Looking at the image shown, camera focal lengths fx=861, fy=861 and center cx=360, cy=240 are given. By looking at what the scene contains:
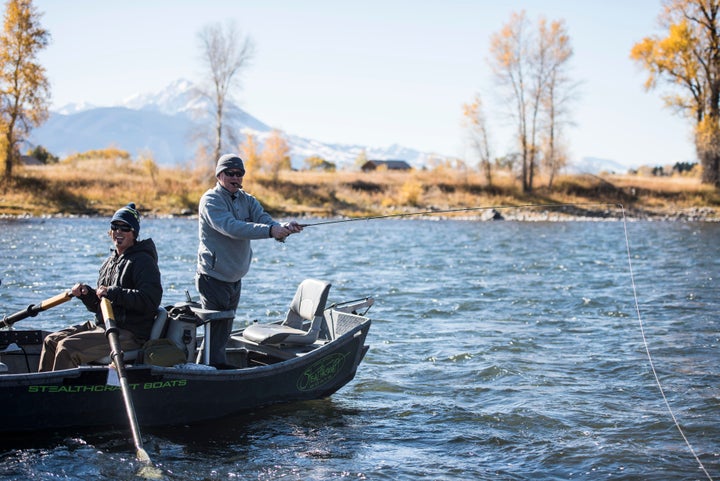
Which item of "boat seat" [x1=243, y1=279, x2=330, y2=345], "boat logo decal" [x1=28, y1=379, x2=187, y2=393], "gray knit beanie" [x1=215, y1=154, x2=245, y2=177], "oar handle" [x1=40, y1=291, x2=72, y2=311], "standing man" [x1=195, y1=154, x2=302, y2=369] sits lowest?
"boat logo decal" [x1=28, y1=379, x2=187, y2=393]

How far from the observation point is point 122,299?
698 cm

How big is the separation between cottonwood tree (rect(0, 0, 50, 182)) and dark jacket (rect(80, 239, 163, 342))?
114ft

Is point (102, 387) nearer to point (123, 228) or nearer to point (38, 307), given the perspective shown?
point (38, 307)

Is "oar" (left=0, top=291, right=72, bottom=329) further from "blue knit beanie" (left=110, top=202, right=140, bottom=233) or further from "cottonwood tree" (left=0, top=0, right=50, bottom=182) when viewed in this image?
"cottonwood tree" (left=0, top=0, right=50, bottom=182)

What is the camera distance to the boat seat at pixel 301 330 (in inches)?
336

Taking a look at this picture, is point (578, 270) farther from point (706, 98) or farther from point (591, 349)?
point (706, 98)

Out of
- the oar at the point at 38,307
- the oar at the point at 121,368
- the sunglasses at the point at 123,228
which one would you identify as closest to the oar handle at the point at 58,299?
the oar at the point at 38,307

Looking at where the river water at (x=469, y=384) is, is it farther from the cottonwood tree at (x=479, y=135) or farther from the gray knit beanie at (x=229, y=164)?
the cottonwood tree at (x=479, y=135)

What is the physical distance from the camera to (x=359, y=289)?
1773 centimetres

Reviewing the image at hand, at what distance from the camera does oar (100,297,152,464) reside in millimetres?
6574

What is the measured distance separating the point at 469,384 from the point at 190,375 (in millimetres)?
3636

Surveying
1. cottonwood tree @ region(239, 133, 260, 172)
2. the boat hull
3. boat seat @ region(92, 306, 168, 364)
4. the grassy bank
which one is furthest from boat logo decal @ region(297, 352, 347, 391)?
cottonwood tree @ region(239, 133, 260, 172)

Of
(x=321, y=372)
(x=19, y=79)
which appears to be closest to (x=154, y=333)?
(x=321, y=372)

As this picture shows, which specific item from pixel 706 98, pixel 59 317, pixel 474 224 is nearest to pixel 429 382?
pixel 59 317
